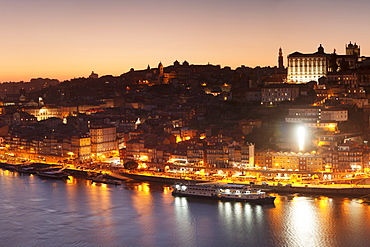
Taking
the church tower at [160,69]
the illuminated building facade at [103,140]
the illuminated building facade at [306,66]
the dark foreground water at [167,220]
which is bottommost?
the dark foreground water at [167,220]

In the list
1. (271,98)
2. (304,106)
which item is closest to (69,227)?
(304,106)

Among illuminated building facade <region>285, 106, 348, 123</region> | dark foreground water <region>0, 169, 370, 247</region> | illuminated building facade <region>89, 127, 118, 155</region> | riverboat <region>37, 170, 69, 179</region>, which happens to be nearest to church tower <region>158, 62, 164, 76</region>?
illuminated building facade <region>89, 127, 118, 155</region>

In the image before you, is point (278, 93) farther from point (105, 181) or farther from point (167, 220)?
point (167, 220)

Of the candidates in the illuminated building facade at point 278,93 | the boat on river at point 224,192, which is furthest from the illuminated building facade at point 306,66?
the boat on river at point 224,192

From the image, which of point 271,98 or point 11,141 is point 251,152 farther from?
point 11,141

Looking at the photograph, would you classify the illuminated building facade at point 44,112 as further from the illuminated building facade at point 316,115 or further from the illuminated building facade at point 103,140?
the illuminated building facade at point 316,115

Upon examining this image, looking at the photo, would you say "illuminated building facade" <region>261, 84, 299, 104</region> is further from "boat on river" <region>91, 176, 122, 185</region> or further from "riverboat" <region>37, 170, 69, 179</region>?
"riverboat" <region>37, 170, 69, 179</region>

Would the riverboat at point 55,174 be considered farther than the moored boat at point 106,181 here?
Yes
